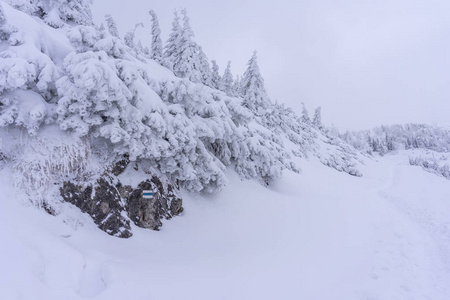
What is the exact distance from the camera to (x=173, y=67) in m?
28.8

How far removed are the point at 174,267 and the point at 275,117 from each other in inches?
1338

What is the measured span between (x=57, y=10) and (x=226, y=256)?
1526 centimetres

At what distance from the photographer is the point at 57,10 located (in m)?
13.7

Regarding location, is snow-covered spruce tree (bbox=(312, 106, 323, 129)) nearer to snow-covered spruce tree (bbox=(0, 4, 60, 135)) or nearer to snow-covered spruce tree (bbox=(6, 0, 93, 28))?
snow-covered spruce tree (bbox=(6, 0, 93, 28))

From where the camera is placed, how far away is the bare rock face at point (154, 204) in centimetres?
797

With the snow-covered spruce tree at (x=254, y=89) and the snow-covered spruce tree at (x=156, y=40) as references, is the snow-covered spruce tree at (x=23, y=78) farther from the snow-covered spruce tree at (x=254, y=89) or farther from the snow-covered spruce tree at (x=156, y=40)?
the snow-covered spruce tree at (x=156, y=40)

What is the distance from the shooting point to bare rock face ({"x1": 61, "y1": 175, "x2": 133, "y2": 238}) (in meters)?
6.97

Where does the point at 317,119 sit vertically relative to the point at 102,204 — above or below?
above

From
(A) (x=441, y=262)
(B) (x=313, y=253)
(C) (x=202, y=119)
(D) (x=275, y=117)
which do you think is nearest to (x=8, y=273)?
(C) (x=202, y=119)

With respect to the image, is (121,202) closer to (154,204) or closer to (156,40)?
(154,204)

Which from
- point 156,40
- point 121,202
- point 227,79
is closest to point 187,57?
point 227,79

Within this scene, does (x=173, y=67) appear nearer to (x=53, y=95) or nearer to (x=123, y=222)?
(x=53, y=95)

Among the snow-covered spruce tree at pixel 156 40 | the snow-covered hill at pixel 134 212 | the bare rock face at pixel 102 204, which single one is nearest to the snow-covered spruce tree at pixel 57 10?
the snow-covered hill at pixel 134 212

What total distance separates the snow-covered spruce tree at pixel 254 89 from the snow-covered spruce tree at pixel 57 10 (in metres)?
20.2
